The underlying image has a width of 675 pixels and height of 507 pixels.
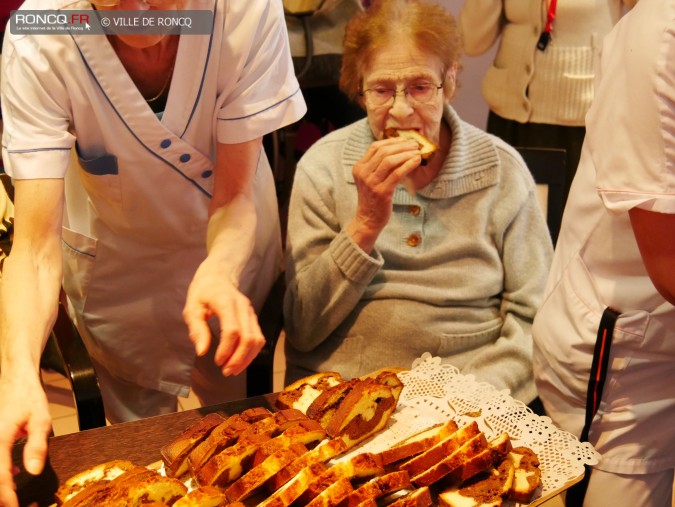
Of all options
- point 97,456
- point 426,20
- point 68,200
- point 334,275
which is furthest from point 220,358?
point 426,20

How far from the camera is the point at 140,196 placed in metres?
1.88

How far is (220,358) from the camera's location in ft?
4.84

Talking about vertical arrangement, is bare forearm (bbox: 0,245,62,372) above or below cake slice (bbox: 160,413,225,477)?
above

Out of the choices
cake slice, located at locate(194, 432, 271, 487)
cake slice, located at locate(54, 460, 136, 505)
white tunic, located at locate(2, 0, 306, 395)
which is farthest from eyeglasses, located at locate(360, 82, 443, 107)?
cake slice, located at locate(54, 460, 136, 505)

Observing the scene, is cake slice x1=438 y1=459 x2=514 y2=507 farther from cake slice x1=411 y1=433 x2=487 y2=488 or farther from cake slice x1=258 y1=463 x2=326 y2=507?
cake slice x1=258 y1=463 x2=326 y2=507

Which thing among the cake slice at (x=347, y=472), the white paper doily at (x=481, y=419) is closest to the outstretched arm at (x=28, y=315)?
the cake slice at (x=347, y=472)

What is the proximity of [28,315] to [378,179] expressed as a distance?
87 centimetres

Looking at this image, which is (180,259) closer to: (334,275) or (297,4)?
(334,275)

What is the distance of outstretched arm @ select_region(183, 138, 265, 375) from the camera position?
1.49 metres

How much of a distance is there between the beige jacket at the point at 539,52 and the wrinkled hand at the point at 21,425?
89.6 inches

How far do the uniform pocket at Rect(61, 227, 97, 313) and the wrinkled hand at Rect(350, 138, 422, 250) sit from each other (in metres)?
0.65

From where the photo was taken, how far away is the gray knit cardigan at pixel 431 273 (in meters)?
2.07

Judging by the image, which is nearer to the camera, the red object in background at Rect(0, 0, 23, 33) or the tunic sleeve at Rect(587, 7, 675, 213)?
the tunic sleeve at Rect(587, 7, 675, 213)

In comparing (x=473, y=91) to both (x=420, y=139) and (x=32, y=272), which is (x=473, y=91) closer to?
(x=420, y=139)
